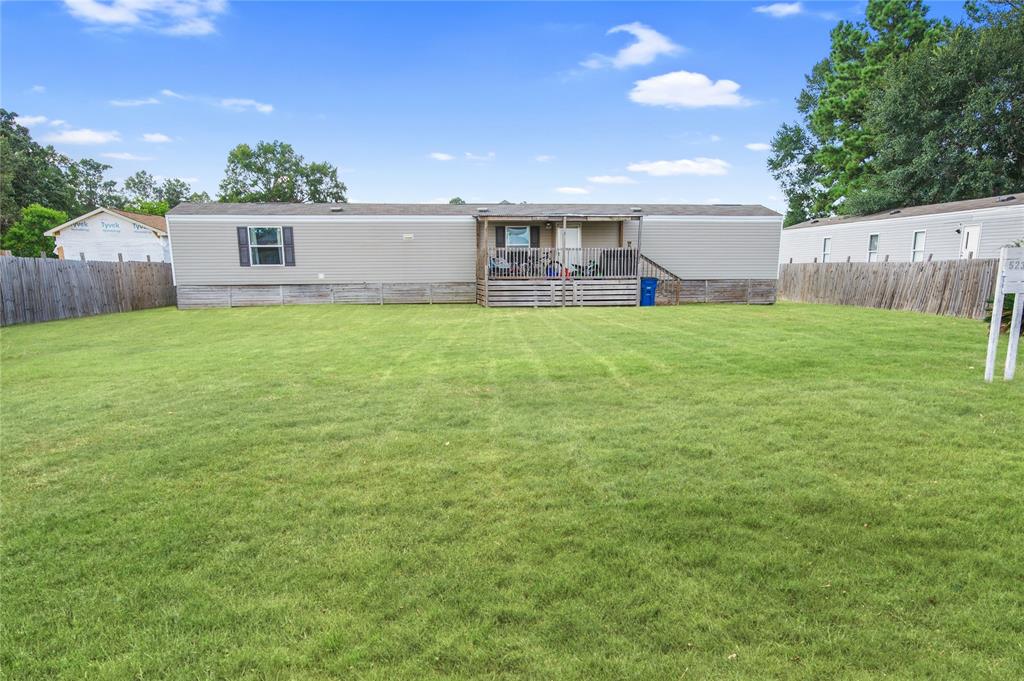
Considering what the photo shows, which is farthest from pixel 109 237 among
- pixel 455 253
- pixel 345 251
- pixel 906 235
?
pixel 906 235

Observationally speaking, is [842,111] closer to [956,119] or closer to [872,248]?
[956,119]

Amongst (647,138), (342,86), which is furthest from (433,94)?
(647,138)

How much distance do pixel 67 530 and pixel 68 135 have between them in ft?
206

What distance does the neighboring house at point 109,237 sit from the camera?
1096 inches

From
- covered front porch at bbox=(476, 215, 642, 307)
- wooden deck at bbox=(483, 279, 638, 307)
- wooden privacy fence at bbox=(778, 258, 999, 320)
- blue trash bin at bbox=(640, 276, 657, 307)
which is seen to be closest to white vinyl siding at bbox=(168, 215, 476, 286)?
covered front porch at bbox=(476, 215, 642, 307)

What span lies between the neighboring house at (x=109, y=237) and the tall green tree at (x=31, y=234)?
255 cm

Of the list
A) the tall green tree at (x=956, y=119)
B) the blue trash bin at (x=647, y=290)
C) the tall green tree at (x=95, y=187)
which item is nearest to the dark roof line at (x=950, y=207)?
the tall green tree at (x=956, y=119)

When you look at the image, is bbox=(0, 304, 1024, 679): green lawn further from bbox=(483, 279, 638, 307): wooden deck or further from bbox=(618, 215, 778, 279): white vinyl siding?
bbox=(618, 215, 778, 279): white vinyl siding

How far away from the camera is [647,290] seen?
51.8ft

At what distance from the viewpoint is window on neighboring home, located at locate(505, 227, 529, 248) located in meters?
17.4

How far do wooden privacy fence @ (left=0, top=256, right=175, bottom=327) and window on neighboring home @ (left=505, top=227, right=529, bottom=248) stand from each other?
39.4 feet

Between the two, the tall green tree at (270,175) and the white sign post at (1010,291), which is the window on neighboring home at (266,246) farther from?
the tall green tree at (270,175)

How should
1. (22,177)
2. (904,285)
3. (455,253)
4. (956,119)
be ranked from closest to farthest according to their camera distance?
(904,285) → (455,253) → (956,119) → (22,177)

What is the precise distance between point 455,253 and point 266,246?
20.2ft
